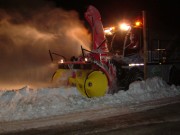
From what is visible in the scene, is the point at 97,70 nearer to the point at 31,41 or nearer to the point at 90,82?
the point at 90,82

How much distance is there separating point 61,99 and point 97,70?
171 centimetres

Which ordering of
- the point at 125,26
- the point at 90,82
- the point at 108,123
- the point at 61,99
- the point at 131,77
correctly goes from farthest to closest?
the point at 125,26, the point at 131,77, the point at 90,82, the point at 61,99, the point at 108,123

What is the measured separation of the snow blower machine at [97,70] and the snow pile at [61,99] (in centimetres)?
37

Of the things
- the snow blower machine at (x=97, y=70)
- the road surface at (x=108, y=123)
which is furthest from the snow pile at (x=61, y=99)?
the road surface at (x=108, y=123)

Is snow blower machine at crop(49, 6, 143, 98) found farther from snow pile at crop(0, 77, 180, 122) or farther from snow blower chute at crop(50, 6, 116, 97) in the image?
snow pile at crop(0, 77, 180, 122)

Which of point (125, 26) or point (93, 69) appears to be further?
point (125, 26)

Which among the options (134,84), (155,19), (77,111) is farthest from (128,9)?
(77,111)

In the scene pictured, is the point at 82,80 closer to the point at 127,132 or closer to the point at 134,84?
the point at 134,84

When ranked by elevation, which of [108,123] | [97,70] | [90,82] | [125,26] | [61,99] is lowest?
[108,123]

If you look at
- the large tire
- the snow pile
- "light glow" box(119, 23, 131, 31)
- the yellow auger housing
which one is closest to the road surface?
the snow pile

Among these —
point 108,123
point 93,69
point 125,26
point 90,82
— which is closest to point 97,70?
point 93,69

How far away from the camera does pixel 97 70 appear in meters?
10.7

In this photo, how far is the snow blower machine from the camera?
10.6m

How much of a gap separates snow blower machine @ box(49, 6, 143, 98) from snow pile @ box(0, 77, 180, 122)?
368 mm
